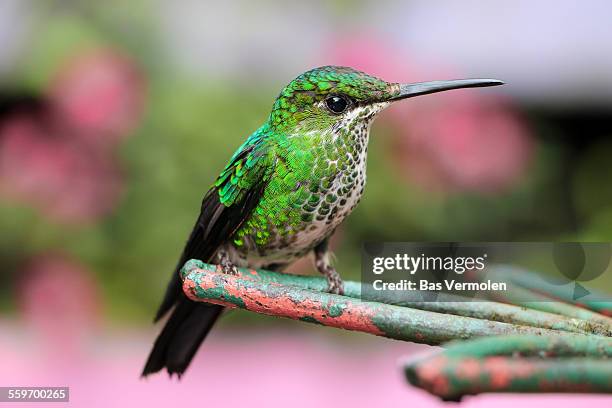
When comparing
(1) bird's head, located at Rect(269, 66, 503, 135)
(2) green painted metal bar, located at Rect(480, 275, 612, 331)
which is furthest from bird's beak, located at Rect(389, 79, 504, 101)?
(2) green painted metal bar, located at Rect(480, 275, 612, 331)

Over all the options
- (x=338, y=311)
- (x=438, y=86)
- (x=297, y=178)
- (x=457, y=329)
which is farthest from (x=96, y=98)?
(x=457, y=329)

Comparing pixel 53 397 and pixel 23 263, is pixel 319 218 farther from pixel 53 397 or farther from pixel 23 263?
pixel 23 263

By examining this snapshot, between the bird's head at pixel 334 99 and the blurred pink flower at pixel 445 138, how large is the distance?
159cm

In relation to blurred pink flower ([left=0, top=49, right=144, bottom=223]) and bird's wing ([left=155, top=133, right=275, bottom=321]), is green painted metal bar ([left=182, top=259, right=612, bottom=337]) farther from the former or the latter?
blurred pink flower ([left=0, top=49, right=144, bottom=223])

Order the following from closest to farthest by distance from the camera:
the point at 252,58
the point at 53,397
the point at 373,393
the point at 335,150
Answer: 1. the point at 335,150
2. the point at 53,397
3. the point at 373,393
4. the point at 252,58

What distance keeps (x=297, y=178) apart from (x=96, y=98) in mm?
1748

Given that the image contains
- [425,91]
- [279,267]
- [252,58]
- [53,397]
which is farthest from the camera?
[252,58]

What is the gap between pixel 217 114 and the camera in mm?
2875

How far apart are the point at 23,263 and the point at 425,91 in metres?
2.24

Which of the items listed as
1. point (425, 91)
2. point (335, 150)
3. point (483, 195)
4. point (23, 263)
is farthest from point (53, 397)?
point (483, 195)

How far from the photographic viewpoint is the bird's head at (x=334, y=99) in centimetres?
117

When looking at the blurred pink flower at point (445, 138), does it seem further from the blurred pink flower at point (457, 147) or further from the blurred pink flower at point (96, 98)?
the blurred pink flower at point (96, 98)

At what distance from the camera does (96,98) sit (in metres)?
2.81

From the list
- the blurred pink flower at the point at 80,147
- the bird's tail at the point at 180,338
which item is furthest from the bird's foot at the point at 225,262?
the blurred pink flower at the point at 80,147
